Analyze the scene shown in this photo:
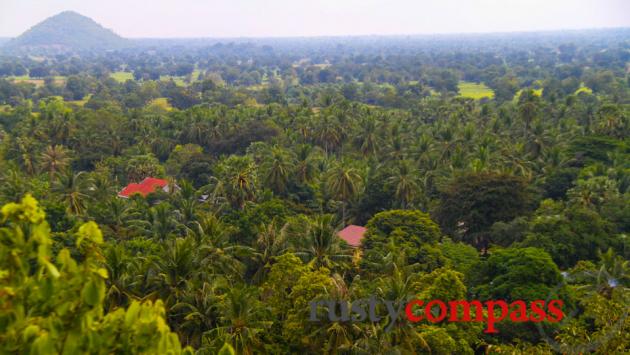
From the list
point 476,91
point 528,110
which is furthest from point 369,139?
point 476,91

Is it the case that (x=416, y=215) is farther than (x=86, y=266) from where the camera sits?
Yes

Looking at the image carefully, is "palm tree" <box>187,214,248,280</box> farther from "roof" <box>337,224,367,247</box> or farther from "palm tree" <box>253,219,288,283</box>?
"roof" <box>337,224,367,247</box>

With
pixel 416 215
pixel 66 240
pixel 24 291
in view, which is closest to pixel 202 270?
pixel 66 240

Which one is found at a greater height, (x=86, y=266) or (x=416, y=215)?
(x=86, y=266)

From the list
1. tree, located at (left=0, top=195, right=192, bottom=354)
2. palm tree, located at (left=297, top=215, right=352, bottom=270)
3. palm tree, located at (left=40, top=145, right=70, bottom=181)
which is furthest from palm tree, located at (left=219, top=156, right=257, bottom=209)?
tree, located at (left=0, top=195, right=192, bottom=354)

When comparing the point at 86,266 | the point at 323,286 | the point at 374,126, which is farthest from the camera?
the point at 374,126

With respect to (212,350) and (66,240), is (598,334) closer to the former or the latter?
(212,350)

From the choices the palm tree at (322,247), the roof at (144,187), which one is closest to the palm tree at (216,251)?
the palm tree at (322,247)
